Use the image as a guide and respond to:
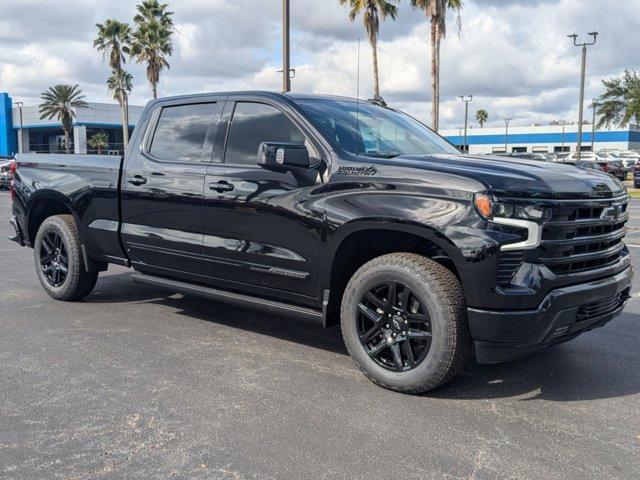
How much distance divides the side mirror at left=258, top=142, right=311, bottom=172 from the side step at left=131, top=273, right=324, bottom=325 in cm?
102

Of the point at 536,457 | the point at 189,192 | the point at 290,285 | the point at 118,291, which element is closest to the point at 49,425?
the point at 290,285

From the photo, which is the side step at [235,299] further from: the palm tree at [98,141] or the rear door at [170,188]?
the palm tree at [98,141]

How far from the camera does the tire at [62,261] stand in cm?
627

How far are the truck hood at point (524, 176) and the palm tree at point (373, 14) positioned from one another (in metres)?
26.4

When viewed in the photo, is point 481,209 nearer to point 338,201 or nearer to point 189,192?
point 338,201

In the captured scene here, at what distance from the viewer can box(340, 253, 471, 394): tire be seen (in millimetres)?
3814

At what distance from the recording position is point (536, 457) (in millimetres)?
3234

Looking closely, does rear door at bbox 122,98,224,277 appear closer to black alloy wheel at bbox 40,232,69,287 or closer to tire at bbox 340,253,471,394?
black alloy wheel at bbox 40,232,69,287

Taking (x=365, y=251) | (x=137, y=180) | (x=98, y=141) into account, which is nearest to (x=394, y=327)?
(x=365, y=251)

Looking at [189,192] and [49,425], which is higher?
[189,192]

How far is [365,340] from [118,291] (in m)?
3.81

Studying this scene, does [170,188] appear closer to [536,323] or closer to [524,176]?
[524,176]

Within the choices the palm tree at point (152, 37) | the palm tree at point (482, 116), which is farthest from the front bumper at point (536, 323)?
the palm tree at point (482, 116)

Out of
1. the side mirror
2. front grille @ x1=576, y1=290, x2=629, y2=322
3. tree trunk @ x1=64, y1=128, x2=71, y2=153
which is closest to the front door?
the side mirror
